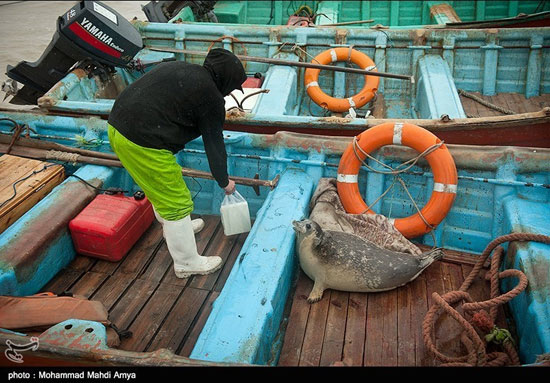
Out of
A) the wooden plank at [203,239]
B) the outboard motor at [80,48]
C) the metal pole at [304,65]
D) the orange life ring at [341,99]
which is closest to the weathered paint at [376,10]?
the orange life ring at [341,99]

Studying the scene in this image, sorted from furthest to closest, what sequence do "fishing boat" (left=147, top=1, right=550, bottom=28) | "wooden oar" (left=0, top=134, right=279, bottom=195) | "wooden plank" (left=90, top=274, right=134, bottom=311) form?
"fishing boat" (left=147, top=1, right=550, bottom=28) < "wooden oar" (left=0, top=134, right=279, bottom=195) < "wooden plank" (left=90, top=274, right=134, bottom=311)

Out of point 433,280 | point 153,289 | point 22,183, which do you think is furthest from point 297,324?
point 22,183

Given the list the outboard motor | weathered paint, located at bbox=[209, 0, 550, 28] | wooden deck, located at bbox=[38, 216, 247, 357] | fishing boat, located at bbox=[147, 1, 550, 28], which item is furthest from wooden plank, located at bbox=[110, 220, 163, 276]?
weathered paint, located at bbox=[209, 0, 550, 28]

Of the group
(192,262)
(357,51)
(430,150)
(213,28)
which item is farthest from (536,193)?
(213,28)

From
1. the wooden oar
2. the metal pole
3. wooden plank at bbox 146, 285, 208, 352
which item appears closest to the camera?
wooden plank at bbox 146, 285, 208, 352

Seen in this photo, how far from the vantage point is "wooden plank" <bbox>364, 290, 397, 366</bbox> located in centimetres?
257

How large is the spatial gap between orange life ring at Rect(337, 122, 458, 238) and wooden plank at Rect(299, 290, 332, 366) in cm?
80

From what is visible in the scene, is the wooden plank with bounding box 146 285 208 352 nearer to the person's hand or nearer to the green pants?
the green pants

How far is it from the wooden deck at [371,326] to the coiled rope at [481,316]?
0.10 meters

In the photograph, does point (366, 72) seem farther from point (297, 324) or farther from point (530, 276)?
point (297, 324)

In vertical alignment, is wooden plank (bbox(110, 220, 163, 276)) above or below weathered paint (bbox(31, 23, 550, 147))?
below

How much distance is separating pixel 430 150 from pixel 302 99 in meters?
2.67

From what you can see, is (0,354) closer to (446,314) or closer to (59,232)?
(59,232)

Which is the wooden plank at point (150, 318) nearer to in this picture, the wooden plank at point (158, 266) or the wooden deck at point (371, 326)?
the wooden plank at point (158, 266)
